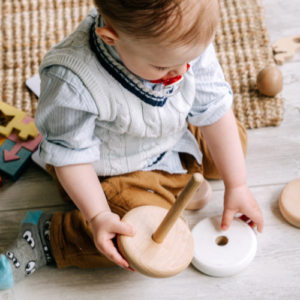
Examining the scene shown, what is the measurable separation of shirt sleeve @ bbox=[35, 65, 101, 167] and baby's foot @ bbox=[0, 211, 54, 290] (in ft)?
0.60

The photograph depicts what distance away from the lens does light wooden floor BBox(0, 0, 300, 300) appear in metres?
0.64

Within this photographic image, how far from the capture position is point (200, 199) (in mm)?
719

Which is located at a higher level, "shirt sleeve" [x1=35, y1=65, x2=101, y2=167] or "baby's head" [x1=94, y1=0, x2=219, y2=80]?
"baby's head" [x1=94, y1=0, x2=219, y2=80]

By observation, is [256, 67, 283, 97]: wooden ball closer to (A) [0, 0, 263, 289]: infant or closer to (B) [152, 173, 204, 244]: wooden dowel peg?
(A) [0, 0, 263, 289]: infant

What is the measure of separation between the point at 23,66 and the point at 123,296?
0.61 metres

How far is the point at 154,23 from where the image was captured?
370 millimetres

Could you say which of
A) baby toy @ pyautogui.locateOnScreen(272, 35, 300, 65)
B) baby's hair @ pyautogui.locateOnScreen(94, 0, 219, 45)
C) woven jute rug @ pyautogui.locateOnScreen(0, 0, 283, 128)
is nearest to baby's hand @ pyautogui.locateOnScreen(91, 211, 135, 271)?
baby's hair @ pyautogui.locateOnScreen(94, 0, 219, 45)

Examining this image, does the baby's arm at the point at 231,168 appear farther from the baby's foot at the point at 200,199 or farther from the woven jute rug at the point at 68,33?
the woven jute rug at the point at 68,33

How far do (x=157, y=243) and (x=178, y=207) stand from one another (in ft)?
0.28

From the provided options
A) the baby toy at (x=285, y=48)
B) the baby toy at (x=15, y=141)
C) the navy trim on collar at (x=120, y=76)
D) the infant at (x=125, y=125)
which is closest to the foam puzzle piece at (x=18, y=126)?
the baby toy at (x=15, y=141)

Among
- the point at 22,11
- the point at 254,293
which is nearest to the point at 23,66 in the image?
the point at 22,11

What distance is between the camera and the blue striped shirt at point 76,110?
494mm

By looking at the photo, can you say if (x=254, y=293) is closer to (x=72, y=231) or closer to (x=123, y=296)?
(x=123, y=296)

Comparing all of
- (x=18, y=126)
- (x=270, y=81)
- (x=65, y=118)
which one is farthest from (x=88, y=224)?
(x=270, y=81)
